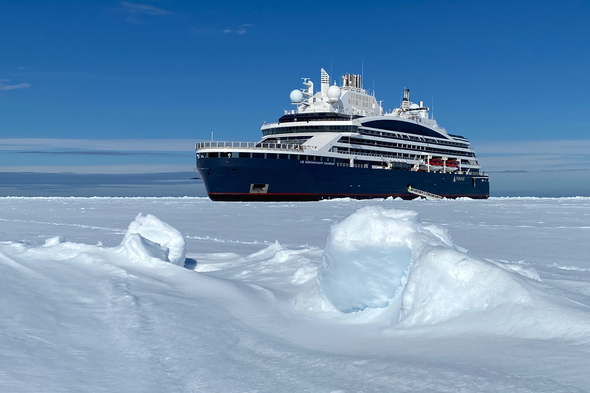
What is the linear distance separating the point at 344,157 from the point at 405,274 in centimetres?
4539

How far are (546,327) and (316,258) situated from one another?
541 cm

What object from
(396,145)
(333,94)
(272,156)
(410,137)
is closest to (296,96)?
(333,94)

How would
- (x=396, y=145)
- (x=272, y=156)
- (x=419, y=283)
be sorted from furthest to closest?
(x=396, y=145)
(x=272, y=156)
(x=419, y=283)

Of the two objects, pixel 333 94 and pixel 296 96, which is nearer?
pixel 333 94

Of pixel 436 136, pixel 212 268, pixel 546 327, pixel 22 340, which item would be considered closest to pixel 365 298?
pixel 546 327

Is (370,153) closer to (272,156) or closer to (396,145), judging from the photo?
(396,145)

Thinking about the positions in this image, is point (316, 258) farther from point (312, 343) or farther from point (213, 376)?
point (213, 376)

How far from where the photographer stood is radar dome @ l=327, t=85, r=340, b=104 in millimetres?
54000

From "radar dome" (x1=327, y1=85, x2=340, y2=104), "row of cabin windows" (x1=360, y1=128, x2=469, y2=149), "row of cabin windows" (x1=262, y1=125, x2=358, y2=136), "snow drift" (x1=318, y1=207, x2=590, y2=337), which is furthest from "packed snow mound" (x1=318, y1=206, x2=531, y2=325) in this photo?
"radar dome" (x1=327, y1=85, x2=340, y2=104)

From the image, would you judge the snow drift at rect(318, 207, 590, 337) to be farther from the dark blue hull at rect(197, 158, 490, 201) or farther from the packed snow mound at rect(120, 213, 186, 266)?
the dark blue hull at rect(197, 158, 490, 201)

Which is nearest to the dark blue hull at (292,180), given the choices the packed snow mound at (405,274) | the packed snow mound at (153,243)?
the packed snow mound at (153,243)

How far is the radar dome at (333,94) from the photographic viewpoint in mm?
54000

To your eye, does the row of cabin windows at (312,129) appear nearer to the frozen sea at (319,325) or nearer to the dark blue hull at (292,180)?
the dark blue hull at (292,180)

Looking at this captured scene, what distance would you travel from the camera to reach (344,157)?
50.2m
